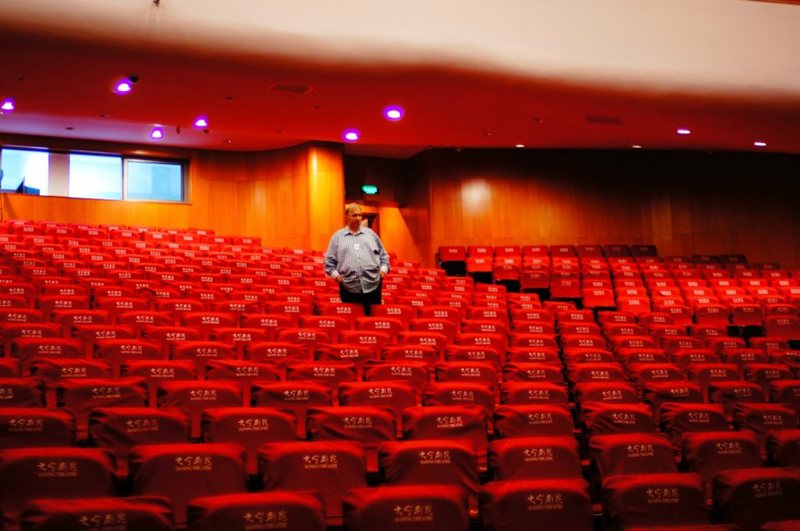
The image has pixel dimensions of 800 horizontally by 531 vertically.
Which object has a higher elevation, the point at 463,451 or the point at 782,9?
the point at 782,9

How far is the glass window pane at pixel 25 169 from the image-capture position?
42.0ft

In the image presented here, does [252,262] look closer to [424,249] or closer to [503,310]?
[503,310]

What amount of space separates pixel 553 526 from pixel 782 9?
8.65 meters

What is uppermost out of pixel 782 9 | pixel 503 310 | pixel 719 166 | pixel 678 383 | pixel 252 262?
pixel 782 9

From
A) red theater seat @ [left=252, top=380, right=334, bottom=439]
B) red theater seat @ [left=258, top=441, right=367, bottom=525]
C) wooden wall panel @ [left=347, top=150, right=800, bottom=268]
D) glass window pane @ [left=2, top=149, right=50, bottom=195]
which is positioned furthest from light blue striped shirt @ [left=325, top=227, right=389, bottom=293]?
glass window pane @ [left=2, top=149, right=50, bottom=195]

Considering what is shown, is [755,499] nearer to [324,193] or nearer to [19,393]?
[19,393]

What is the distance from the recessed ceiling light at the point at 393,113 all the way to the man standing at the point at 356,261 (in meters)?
4.27

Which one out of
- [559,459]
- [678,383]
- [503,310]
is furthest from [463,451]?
[503,310]

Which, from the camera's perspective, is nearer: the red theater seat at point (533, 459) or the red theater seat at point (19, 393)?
the red theater seat at point (533, 459)

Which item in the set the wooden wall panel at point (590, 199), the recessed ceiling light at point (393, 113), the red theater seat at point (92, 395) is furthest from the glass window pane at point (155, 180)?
the red theater seat at point (92, 395)

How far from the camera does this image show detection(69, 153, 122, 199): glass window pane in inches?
521

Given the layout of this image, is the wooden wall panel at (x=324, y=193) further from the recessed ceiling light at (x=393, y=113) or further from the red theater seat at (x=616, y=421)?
the red theater seat at (x=616, y=421)

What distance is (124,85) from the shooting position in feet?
29.7

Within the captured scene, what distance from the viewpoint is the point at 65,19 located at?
742 centimetres
